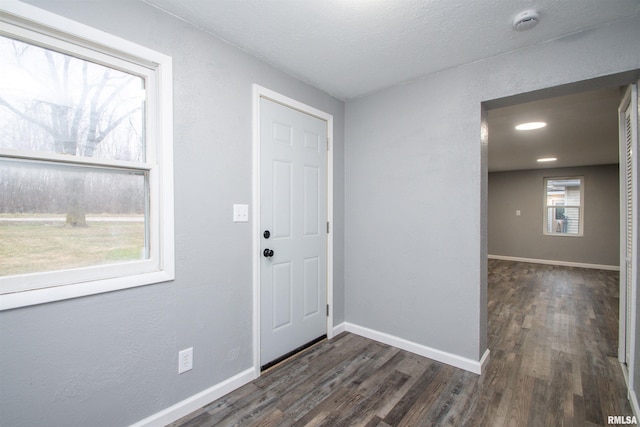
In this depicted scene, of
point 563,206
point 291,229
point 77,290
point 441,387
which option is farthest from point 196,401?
point 563,206

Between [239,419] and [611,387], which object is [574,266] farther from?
[239,419]

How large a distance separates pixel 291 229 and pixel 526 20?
210 centimetres

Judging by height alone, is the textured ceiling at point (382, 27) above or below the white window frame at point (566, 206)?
above

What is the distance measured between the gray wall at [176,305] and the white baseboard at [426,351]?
123 cm

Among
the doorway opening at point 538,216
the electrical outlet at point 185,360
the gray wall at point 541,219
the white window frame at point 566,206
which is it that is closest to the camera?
the electrical outlet at point 185,360

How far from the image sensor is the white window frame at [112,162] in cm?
119

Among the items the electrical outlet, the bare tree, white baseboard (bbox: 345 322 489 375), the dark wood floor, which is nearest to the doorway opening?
the dark wood floor

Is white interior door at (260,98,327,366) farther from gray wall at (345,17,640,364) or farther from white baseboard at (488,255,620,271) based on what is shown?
white baseboard at (488,255,620,271)

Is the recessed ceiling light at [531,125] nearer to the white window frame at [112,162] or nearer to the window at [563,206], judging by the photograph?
the white window frame at [112,162]

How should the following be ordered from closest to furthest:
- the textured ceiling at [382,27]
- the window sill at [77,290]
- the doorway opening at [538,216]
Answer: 1. the window sill at [77,290]
2. the textured ceiling at [382,27]
3. the doorway opening at [538,216]

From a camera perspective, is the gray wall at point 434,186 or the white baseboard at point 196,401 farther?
the gray wall at point 434,186

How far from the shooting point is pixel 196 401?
1729 millimetres

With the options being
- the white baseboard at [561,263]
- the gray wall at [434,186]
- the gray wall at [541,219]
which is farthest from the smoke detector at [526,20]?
the white baseboard at [561,263]

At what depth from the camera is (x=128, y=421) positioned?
1467mm
